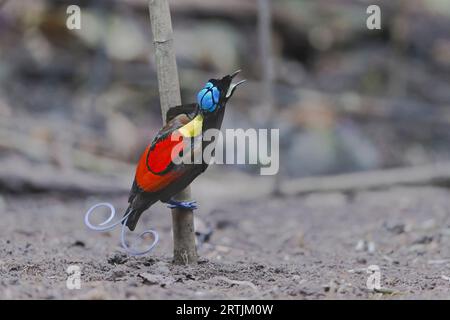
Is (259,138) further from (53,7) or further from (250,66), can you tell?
(53,7)

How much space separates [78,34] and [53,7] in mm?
521

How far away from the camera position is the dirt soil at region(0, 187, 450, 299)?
3059 mm

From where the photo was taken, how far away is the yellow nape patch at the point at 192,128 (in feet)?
10.7

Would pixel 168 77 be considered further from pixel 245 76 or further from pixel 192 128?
pixel 245 76

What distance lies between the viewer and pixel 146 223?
6.07 meters

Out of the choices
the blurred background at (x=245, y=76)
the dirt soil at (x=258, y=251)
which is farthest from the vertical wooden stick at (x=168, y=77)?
the blurred background at (x=245, y=76)

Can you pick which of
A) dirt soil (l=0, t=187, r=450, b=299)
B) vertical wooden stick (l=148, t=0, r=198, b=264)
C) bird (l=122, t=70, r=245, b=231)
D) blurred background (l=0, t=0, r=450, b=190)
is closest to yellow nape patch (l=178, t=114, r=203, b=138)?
bird (l=122, t=70, r=245, b=231)

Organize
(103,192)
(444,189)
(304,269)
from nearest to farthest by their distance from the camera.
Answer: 1. (304,269)
2. (103,192)
3. (444,189)

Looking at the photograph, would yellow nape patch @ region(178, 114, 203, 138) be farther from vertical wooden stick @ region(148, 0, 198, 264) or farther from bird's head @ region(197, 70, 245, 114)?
vertical wooden stick @ region(148, 0, 198, 264)

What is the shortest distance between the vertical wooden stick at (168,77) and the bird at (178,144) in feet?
0.32

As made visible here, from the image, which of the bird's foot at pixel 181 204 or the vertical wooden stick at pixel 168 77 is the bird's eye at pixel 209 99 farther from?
the bird's foot at pixel 181 204

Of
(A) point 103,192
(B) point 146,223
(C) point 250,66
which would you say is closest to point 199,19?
(C) point 250,66

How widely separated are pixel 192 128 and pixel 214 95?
0.58 feet

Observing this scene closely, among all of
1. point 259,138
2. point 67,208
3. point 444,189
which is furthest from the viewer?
point 259,138
